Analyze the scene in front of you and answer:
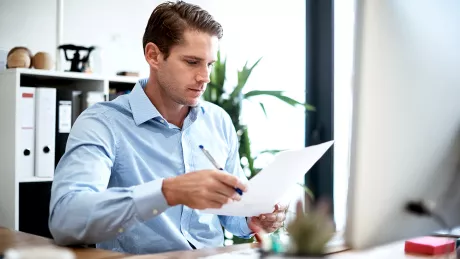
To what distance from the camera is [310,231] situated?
734mm

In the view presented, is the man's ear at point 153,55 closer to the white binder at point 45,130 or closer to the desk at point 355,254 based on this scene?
the desk at point 355,254

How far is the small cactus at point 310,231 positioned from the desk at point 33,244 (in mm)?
625

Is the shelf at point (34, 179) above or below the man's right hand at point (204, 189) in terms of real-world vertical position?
below

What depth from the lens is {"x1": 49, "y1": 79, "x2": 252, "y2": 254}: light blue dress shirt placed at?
1.36 metres

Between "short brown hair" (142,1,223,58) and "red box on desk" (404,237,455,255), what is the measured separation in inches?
38.1

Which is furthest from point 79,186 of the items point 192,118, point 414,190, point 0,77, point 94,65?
point 94,65

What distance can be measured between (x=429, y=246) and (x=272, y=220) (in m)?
0.54

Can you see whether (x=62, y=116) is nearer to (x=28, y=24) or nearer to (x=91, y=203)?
(x=28, y=24)

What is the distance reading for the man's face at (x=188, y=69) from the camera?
1.86 m

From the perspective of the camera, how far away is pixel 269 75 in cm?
362

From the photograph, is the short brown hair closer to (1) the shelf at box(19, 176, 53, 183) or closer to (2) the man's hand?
(2) the man's hand

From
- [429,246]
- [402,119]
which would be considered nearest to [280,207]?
[429,246]

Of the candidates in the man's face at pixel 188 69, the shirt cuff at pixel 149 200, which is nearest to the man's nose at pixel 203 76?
the man's face at pixel 188 69

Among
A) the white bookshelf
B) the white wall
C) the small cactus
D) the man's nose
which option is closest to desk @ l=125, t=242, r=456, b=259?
the small cactus
